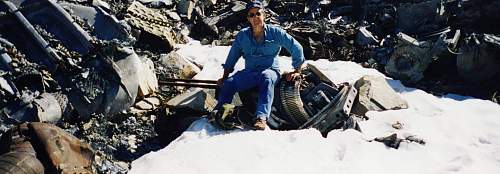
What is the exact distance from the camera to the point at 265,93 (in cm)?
632

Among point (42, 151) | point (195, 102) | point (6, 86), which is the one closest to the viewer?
point (42, 151)

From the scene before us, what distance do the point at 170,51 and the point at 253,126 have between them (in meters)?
3.69

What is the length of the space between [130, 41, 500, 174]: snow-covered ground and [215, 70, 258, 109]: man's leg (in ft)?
1.33

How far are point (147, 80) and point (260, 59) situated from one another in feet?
6.17

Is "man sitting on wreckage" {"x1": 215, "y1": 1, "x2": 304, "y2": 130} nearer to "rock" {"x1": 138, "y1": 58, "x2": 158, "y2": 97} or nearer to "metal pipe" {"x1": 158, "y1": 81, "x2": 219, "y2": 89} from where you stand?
"metal pipe" {"x1": 158, "y1": 81, "x2": 219, "y2": 89}

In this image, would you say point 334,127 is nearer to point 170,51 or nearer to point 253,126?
point 253,126

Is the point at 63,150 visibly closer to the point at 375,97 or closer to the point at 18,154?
the point at 18,154

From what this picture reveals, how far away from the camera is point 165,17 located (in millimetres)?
10844

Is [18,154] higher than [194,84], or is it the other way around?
[18,154]

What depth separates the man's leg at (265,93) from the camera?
6.23m

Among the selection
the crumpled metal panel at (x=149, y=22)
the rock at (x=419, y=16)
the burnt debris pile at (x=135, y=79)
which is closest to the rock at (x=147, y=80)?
the burnt debris pile at (x=135, y=79)

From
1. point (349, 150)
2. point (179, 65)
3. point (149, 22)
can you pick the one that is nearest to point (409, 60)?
point (349, 150)

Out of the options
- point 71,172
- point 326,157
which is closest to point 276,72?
point 326,157

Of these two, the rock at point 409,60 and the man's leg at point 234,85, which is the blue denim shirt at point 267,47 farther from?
the rock at point 409,60
